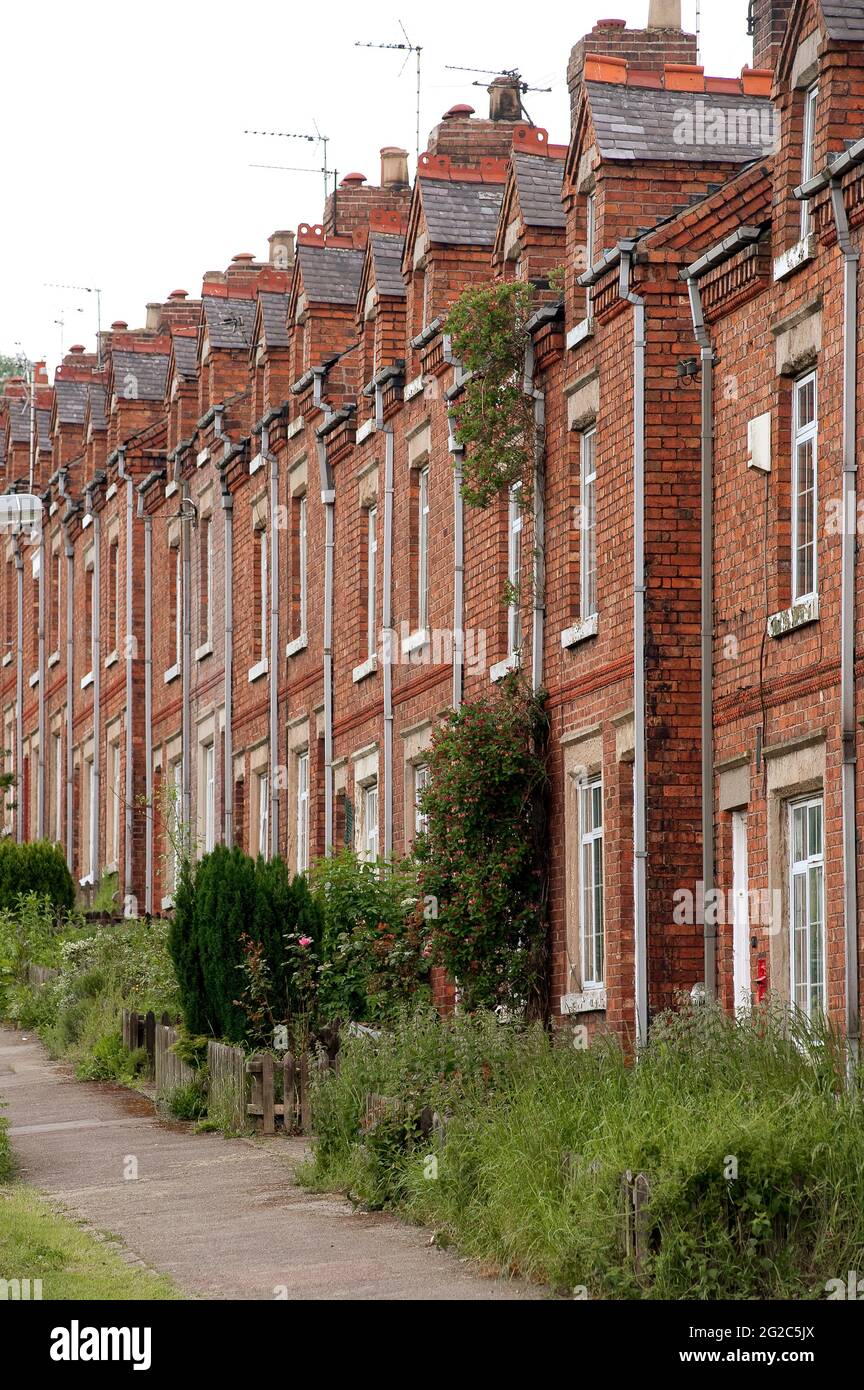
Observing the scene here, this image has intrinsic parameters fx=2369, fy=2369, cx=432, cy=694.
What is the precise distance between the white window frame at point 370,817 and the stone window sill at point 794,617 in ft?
34.5

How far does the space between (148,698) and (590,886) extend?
1708 centimetres

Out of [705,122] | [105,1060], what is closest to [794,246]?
[705,122]

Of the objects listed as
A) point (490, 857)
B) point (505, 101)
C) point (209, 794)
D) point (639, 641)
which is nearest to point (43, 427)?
point (209, 794)

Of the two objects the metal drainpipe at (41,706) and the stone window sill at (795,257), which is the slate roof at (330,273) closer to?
the stone window sill at (795,257)

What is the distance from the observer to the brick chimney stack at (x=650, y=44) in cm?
2462

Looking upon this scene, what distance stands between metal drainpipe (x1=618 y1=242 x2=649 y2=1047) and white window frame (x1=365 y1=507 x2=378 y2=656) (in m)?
8.33

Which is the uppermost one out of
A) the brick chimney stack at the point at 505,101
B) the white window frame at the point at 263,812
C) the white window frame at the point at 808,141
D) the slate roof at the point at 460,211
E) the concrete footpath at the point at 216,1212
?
the brick chimney stack at the point at 505,101

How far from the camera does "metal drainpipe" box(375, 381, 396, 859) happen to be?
1036 inches

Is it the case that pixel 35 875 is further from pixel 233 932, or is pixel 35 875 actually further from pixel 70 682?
pixel 233 932

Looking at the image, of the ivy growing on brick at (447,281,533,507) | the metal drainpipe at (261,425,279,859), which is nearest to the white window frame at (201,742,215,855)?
the metal drainpipe at (261,425,279,859)

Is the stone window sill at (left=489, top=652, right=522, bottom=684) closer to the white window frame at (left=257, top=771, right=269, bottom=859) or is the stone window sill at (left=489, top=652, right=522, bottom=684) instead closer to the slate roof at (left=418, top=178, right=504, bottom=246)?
the slate roof at (left=418, top=178, right=504, bottom=246)

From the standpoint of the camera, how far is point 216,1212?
16.7m

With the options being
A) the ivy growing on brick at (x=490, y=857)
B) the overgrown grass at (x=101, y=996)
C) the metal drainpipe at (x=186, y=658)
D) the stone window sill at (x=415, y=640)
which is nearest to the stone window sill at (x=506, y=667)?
the ivy growing on brick at (x=490, y=857)

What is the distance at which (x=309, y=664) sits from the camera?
30109 mm
